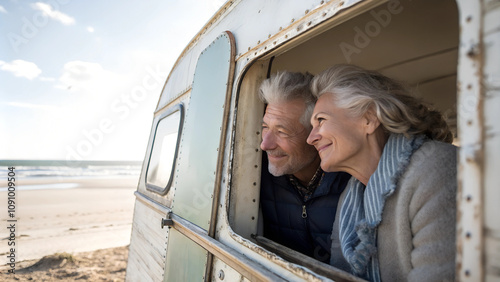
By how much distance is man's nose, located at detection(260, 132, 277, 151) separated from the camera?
6.73 ft

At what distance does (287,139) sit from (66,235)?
9582 millimetres

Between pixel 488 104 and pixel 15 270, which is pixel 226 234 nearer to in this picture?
pixel 488 104

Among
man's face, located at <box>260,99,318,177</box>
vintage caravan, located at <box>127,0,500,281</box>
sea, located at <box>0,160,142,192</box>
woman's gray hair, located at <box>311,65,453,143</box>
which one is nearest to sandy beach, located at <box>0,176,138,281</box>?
vintage caravan, located at <box>127,0,500,281</box>

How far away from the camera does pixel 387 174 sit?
4.07 ft

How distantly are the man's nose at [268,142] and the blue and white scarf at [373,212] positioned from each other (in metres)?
0.81

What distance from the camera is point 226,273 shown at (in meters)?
1.65

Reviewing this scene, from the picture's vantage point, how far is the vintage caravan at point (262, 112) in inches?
27.0

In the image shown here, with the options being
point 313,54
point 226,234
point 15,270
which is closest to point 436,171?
point 226,234

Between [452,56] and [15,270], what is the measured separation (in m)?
8.46

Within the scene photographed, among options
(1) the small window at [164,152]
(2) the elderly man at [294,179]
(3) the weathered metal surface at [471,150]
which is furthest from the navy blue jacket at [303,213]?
(3) the weathered metal surface at [471,150]

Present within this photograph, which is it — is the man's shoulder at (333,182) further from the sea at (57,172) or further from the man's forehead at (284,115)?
the sea at (57,172)

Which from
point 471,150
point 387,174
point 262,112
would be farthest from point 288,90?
point 471,150

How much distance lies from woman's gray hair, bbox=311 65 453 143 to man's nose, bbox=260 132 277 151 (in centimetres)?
51

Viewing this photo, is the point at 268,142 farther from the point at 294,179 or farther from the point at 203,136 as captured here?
the point at 203,136
